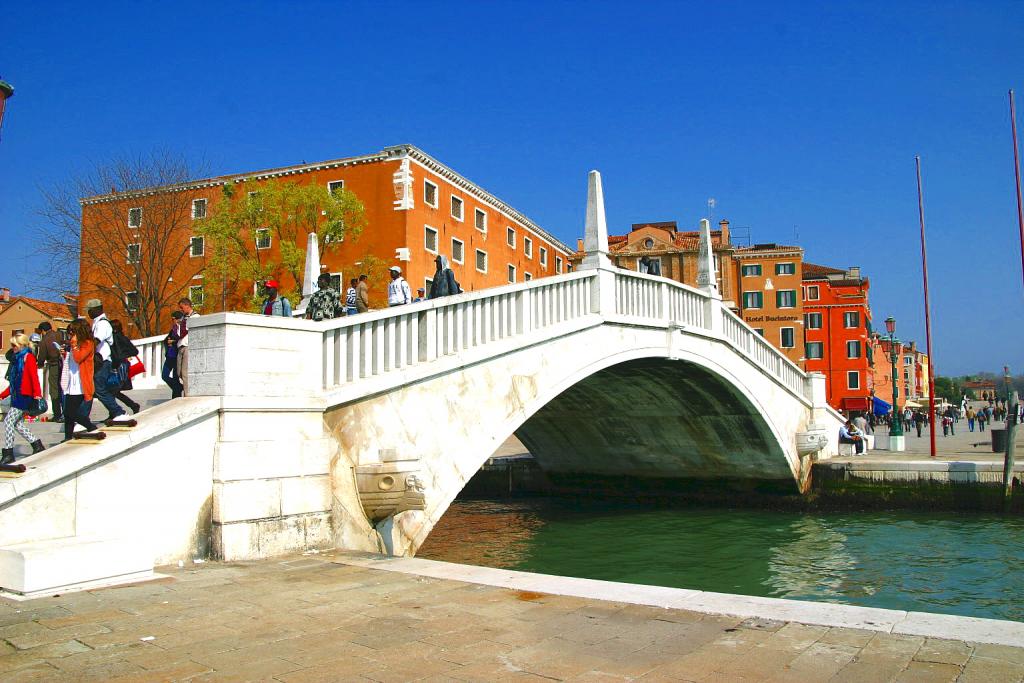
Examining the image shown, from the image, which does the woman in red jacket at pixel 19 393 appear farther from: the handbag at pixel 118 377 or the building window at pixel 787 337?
the building window at pixel 787 337

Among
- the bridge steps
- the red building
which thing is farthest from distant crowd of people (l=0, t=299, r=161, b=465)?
the red building

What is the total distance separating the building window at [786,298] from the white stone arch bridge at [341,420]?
3292 cm

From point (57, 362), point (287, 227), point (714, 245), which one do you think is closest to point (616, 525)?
point (57, 362)

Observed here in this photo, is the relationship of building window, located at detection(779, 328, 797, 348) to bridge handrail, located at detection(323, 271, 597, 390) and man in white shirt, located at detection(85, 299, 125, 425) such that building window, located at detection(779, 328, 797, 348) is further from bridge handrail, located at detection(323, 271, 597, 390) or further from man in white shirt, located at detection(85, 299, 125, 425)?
man in white shirt, located at detection(85, 299, 125, 425)

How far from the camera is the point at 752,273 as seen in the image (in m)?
45.1

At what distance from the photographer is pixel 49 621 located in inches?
154

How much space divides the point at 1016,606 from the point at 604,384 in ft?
26.0

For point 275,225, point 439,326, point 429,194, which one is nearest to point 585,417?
point 439,326

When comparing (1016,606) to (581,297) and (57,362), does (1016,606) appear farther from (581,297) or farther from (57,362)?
(57,362)

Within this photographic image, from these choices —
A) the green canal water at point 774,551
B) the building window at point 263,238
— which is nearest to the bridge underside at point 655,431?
the green canal water at point 774,551

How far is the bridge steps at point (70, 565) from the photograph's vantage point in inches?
173

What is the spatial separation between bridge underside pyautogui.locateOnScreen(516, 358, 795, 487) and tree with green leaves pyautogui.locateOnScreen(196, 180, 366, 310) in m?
11.6

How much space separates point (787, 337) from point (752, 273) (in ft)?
13.3

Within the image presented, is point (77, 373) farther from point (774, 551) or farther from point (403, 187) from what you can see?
point (403, 187)
